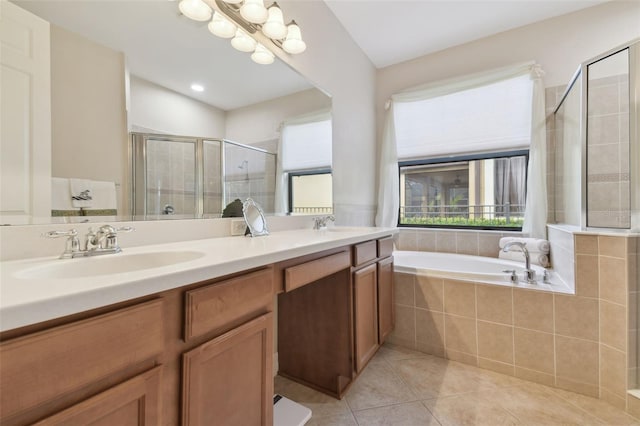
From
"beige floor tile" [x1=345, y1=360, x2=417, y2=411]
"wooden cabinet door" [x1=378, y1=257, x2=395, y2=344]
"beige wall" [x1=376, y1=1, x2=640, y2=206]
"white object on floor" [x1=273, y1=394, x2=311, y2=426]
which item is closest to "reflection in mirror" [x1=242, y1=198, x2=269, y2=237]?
"wooden cabinet door" [x1=378, y1=257, x2=395, y2=344]

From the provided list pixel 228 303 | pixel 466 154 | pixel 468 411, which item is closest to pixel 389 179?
pixel 466 154

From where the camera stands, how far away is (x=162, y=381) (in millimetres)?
598

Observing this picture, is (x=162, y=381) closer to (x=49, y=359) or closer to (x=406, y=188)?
(x=49, y=359)

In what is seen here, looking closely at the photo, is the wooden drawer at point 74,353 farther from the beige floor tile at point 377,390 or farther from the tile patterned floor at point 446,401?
the beige floor tile at point 377,390

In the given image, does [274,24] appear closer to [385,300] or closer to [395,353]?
[385,300]

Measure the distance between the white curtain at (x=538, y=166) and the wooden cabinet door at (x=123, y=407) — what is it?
273cm

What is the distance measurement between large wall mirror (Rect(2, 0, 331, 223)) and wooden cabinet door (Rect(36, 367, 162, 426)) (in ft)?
2.03

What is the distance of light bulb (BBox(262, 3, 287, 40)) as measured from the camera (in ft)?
4.92

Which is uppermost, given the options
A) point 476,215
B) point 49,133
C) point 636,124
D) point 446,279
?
point 636,124

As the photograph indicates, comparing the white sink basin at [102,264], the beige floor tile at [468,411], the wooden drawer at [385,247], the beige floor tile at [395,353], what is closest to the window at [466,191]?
the wooden drawer at [385,247]

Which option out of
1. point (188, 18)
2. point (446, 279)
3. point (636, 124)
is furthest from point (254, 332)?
point (636, 124)

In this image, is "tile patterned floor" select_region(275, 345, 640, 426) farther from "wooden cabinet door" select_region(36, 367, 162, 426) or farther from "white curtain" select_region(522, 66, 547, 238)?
"white curtain" select_region(522, 66, 547, 238)

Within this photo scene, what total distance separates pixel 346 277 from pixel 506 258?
5.80 ft

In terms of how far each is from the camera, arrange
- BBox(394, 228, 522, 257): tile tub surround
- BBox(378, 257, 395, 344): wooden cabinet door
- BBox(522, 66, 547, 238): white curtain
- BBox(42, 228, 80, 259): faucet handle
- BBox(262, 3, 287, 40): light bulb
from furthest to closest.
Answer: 1. BBox(394, 228, 522, 257): tile tub surround
2. BBox(522, 66, 547, 238): white curtain
3. BBox(378, 257, 395, 344): wooden cabinet door
4. BBox(262, 3, 287, 40): light bulb
5. BBox(42, 228, 80, 259): faucet handle
